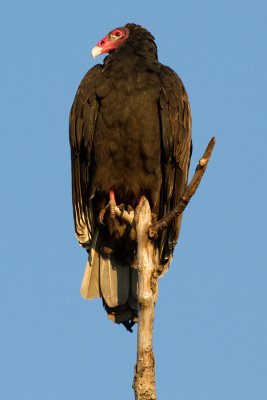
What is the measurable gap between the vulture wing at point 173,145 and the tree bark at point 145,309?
2.01ft

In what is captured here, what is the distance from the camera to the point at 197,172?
6.02 metres

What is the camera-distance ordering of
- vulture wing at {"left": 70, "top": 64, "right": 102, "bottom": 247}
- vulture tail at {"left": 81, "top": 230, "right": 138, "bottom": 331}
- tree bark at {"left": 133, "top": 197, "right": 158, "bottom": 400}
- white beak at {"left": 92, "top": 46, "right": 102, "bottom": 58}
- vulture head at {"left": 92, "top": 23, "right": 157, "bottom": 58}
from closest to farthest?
tree bark at {"left": 133, "top": 197, "right": 158, "bottom": 400}, vulture tail at {"left": 81, "top": 230, "right": 138, "bottom": 331}, vulture wing at {"left": 70, "top": 64, "right": 102, "bottom": 247}, vulture head at {"left": 92, "top": 23, "right": 157, "bottom": 58}, white beak at {"left": 92, "top": 46, "right": 102, "bottom": 58}

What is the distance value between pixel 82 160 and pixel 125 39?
1172 mm

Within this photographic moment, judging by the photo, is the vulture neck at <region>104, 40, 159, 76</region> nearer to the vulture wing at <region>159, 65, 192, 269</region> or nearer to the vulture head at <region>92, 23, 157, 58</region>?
the vulture head at <region>92, 23, 157, 58</region>

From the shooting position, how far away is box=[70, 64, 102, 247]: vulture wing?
24.5ft

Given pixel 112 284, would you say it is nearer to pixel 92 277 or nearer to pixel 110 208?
pixel 92 277

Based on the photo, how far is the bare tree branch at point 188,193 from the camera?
5.97 m

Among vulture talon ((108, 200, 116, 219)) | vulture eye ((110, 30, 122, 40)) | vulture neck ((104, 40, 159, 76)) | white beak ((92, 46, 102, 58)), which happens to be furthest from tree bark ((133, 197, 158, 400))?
vulture eye ((110, 30, 122, 40))

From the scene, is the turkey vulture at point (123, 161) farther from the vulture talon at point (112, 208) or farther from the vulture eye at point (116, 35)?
the vulture eye at point (116, 35)

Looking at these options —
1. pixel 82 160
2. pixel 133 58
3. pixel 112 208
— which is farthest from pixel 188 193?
pixel 133 58

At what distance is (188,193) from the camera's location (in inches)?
242

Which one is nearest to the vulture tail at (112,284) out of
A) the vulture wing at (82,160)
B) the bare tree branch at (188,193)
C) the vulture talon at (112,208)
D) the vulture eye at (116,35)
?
the vulture wing at (82,160)

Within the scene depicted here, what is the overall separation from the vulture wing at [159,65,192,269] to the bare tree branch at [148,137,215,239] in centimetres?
94

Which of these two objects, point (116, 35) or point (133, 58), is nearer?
point (133, 58)
